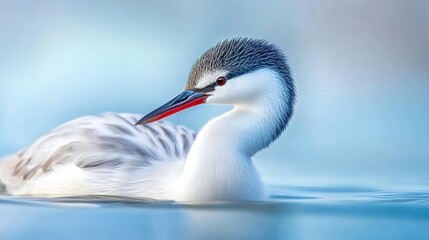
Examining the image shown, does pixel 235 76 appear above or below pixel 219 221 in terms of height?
above

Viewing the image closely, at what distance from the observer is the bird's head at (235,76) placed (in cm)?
117

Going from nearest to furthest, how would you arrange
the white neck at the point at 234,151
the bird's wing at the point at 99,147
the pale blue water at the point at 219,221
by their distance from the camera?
the pale blue water at the point at 219,221 < the white neck at the point at 234,151 < the bird's wing at the point at 99,147

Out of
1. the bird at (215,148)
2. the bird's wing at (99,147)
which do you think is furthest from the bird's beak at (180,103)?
the bird's wing at (99,147)

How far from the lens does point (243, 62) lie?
1171 millimetres

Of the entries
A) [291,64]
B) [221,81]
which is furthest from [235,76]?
[291,64]

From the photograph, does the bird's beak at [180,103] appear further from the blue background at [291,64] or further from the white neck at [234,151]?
the blue background at [291,64]

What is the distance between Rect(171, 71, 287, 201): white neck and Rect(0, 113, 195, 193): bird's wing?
12 centimetres

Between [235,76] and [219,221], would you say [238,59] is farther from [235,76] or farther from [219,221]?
[219,221]

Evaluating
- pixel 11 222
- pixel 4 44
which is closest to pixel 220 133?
pixel 11 222

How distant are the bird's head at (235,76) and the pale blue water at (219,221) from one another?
0.56ft

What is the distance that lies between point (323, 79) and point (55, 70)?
1.51 ft

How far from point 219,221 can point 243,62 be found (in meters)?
0.26

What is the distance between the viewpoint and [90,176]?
1.23 m

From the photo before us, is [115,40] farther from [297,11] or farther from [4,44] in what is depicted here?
[297,11]
